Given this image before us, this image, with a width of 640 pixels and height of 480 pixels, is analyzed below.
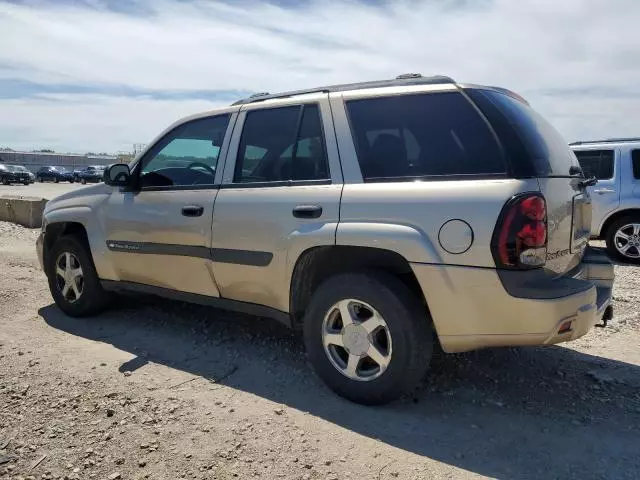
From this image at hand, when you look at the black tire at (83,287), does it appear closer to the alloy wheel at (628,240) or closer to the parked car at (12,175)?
the alloy wheel at (628,240)

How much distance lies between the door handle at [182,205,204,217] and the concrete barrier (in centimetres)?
837

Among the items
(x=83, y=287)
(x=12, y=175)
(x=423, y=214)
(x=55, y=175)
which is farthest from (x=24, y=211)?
(x=55, y=175)

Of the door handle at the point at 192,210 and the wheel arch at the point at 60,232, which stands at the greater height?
the door handle at the point at 192,210

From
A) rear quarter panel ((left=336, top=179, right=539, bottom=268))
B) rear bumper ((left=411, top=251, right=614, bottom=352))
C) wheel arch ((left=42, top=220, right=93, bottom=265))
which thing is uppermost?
rear quarter panel ((left=336, top=179, right=539, bottom=268))

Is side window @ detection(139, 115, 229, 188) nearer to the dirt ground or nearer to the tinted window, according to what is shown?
the tinted window

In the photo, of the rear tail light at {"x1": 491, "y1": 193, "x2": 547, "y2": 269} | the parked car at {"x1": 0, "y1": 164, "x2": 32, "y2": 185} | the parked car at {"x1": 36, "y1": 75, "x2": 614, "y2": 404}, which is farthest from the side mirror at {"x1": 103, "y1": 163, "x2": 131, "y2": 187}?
the parked car at {"x1": 0, "y1": 164, "x2": 32, "y2": 185}

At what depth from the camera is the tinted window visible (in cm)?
294

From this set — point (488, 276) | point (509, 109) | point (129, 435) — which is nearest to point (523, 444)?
point (488, 276)

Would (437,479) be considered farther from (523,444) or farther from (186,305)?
(186,305)

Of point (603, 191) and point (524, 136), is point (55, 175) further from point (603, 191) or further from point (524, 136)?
point (524, 136)

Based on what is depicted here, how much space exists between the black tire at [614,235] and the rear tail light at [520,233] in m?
6.23

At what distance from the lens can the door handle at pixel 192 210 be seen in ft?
12.9

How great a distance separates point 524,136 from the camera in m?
2.96

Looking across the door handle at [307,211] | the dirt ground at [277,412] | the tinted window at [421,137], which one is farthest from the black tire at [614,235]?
the door handle at [307,211]
